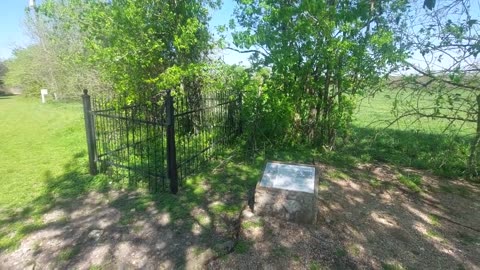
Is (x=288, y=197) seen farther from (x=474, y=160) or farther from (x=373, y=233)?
(x=474, y=160)

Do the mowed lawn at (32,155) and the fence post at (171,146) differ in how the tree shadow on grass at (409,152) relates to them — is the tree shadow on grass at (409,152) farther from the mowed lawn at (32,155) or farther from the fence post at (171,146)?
the mowed lawn at (32,155)

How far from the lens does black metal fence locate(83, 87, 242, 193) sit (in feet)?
14.1

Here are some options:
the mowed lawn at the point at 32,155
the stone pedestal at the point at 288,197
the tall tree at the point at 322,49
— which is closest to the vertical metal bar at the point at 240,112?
the tall tree at the point at 322,49

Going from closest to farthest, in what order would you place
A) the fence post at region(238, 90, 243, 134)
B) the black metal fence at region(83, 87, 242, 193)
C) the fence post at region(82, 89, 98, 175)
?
the black metal fence at region(83, 87, 242, 193)
the fence post at region(82, 89, 98, 175)
the fence post at region(238, 90, 243, 134)

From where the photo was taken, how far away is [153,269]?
262cm

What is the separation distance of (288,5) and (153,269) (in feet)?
16.9

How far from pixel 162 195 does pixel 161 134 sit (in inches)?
53.4

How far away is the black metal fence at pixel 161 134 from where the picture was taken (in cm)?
431

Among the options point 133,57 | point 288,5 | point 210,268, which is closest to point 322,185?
point 210,268

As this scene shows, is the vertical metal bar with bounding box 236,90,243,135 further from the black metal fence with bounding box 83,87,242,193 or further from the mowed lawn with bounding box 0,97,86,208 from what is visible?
the mowed lawn with bounding box 0,97,86,208

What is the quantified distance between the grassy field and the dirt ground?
0.23m

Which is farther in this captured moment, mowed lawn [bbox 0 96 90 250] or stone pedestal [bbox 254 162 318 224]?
mowed lawn [bbox 0 96 90 250]

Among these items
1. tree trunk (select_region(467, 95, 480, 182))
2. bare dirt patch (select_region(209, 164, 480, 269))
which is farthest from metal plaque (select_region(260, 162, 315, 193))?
tree trunk (select_region(467, 95, 480, 182))

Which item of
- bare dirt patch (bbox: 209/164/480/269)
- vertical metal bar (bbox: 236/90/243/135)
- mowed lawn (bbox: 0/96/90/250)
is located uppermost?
vertical metal bar (bbox: 236/90/243/135)
